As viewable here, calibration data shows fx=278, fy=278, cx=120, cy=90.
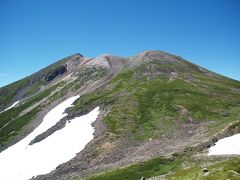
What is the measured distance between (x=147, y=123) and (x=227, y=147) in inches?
1560

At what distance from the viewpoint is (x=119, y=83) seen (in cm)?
14500

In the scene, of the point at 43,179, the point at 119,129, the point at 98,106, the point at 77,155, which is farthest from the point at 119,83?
the point at 43,179

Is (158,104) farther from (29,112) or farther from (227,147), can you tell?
(29,112)

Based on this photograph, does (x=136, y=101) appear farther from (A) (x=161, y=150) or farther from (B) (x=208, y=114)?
(A) (x=161, y=150)

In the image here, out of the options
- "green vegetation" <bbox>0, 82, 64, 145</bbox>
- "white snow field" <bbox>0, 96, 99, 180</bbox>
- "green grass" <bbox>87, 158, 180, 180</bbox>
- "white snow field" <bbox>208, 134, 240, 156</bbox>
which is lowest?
"green grass" <bbox>87, 158, 180, 180</bbox>

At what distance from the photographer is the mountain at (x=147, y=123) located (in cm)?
5281

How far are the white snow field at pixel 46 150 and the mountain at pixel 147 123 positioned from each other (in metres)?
3.01

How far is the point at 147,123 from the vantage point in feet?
292

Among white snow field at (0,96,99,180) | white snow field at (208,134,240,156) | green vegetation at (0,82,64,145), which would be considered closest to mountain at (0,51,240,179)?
green vegetation at (0,82,64,145)

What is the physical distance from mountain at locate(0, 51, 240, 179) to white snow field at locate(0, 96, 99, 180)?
3.01m

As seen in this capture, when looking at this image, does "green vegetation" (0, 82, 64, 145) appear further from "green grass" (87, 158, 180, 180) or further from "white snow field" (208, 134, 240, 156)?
"white snow field" (208, 134, 240, 156)

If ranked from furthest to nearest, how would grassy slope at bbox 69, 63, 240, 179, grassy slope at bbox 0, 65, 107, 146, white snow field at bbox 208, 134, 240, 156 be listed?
grassy slope at bbox 0, 65, 107, 146 < grassy slope at bbox 69, 63, 240, 179 < white snow field at bbox 208, 134, 240, 156

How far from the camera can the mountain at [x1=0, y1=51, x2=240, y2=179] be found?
2079 inches

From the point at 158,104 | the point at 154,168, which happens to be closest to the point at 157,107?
the point at 158,104
